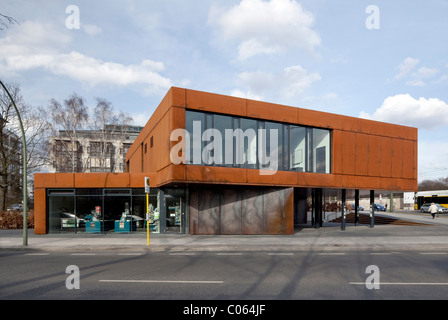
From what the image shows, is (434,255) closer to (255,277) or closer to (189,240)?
(255,277)

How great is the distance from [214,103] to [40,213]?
438 inches

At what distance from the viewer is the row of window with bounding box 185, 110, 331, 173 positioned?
17438mm

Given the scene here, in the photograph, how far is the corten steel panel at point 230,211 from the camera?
62.3ft

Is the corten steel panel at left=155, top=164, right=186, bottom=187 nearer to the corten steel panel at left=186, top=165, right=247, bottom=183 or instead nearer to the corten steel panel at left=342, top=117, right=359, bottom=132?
the corten steel panel at left=186, top=165, right=247, bottom=183

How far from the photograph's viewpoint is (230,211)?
19.1 metres

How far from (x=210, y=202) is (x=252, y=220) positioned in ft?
8.13

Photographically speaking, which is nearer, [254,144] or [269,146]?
[254,144]

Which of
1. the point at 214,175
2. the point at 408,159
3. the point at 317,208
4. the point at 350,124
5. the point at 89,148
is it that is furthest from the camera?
the point at 89,148

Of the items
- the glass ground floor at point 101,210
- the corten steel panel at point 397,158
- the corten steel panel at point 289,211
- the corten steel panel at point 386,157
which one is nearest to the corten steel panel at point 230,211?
the corten steel panel at point 289,211

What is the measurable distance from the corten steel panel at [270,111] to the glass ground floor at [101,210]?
6488 millimetres

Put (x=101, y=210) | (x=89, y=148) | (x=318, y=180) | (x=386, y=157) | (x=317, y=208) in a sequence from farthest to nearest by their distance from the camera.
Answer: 1. (x=89, y=148)
2. (x=317, y=208)
3. (x=386, y=157)
4. (x=318, y=180)
5. (x=101, y=210)

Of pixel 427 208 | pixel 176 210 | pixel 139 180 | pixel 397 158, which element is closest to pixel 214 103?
pixel 139 180

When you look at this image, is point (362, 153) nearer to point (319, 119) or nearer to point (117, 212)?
point (319, 119)

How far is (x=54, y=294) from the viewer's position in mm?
6906
